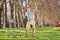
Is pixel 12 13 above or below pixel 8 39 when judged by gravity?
above

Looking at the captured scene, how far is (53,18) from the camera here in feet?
141

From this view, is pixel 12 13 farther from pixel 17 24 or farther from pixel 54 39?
pixel 54 39

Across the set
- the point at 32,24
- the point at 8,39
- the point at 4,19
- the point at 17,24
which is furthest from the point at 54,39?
the point at 17,24

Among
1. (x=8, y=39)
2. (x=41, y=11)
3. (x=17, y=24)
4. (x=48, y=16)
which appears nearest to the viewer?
(x=8, y=39)

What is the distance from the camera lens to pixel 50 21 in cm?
4256

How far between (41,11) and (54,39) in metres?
22.6

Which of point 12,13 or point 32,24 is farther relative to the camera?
point 12,13

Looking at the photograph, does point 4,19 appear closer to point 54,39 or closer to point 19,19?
point 19,19

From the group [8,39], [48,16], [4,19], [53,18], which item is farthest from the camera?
[53,18]

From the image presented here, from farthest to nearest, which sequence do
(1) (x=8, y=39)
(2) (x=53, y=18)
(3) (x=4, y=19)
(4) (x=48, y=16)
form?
(2) (x=53, y=18), (4) (x=48, y=16), (3) (x=4, y=19), (1) (x=8, y=39)

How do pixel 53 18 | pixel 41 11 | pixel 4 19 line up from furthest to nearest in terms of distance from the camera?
1. pixel 53 18
2. pixel 41 11
3. pixel 4 19

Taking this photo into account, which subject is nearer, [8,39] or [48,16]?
[8,39]

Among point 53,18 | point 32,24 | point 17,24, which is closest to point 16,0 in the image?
point 17,24

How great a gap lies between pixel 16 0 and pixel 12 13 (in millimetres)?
1457
